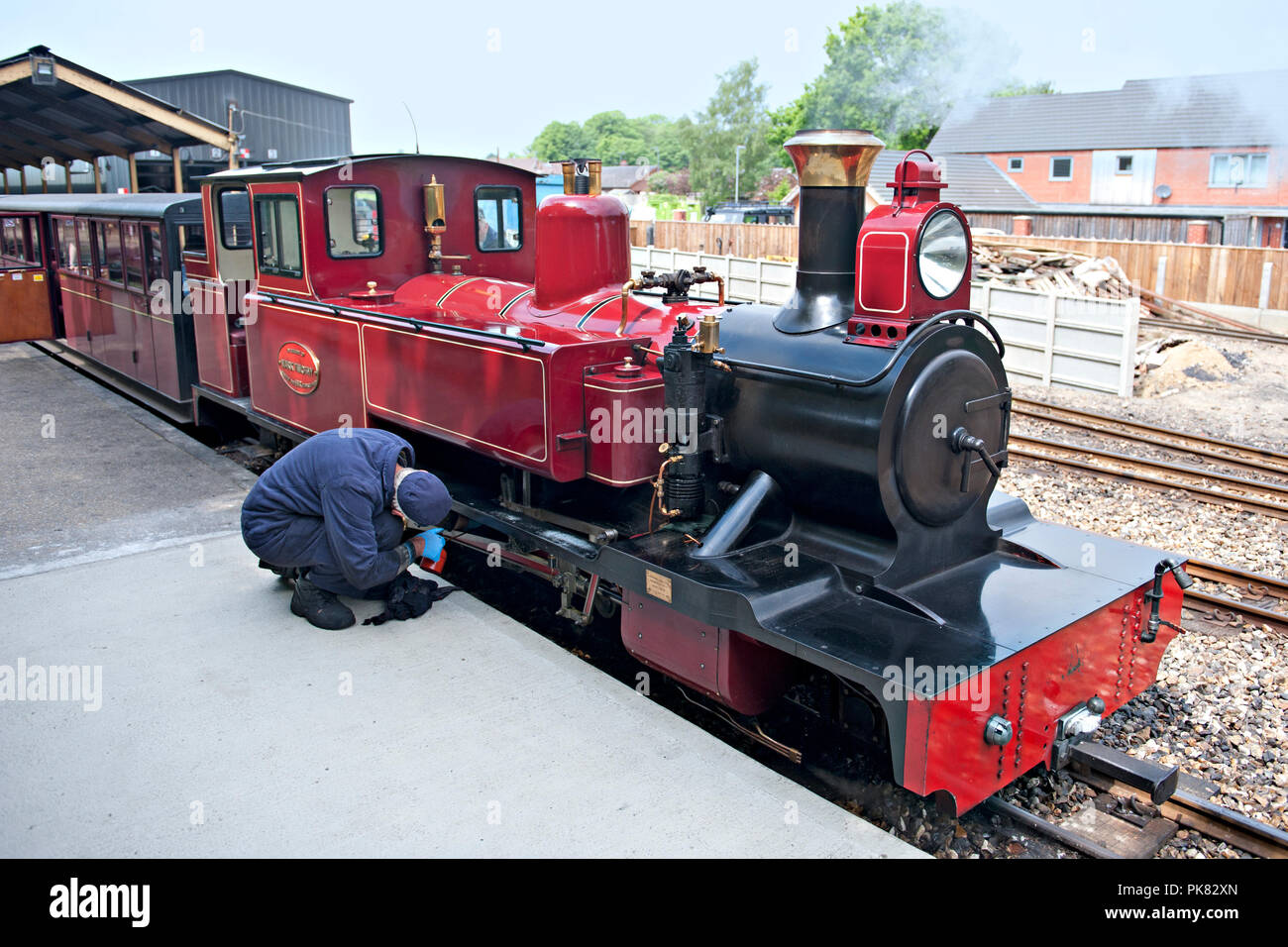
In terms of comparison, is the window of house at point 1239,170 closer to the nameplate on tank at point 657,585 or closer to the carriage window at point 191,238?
the carriage window at point 191,238

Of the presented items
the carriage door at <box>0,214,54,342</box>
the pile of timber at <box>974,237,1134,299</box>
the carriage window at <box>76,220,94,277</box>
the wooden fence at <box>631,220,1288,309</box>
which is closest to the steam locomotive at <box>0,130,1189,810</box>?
the carriage window at <box>76,220,94,277</box>

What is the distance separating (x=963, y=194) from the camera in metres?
30.8

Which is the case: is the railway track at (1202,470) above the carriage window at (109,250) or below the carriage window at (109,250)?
below

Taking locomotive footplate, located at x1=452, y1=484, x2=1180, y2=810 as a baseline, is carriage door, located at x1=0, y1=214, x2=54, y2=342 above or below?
above

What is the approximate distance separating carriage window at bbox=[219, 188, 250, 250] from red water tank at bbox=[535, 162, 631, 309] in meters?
3.67

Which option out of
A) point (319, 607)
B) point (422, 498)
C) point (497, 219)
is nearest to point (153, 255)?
point (497, 219)

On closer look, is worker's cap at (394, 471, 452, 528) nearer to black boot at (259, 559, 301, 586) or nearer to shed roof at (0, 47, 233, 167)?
black boot at (259, 559, 301, 586)

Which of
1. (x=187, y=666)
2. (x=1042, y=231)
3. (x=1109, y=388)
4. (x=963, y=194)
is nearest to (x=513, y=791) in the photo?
(x=187, y=666)

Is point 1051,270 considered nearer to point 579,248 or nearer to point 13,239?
point 579,248

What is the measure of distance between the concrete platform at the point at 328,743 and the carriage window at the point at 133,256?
4.76 m

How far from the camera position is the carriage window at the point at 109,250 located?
33.8ft

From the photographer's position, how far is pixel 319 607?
4.99 m

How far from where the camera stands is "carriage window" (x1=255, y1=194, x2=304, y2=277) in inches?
257

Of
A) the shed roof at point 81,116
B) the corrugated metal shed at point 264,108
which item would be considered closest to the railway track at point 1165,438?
the shed roof at point 81,116
